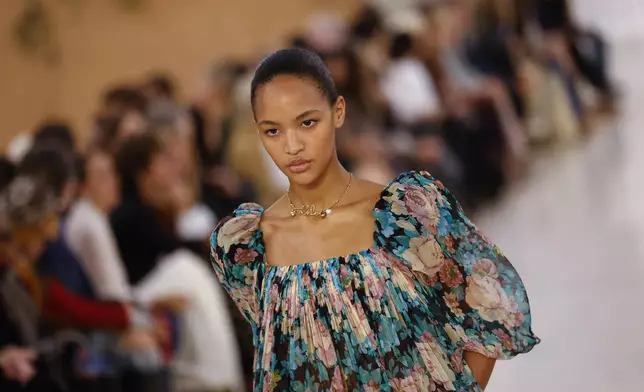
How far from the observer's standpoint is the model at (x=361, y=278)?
211 cm

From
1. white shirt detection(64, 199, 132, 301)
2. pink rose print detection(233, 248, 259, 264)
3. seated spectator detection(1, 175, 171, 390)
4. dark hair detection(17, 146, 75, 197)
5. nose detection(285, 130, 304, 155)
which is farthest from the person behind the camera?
white shirt detection(64, 199, 132, 301)

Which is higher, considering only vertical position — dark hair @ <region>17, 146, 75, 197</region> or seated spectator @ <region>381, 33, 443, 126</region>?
seated spectator @ <region>381, 33, 443, 126</region>

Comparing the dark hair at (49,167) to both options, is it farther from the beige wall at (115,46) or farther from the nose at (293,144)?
the nose at (293,144)

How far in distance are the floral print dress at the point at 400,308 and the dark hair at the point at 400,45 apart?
585 cm

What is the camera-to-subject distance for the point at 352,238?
215cm

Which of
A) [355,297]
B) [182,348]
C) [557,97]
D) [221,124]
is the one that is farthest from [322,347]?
[557,97]

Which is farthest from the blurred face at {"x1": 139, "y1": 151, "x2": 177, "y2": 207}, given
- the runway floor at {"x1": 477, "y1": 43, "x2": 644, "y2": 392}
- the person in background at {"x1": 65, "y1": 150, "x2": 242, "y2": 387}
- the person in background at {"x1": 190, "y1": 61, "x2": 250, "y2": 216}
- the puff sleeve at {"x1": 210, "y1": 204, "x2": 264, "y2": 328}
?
the puff sleeve at {"x1": 210, "y1": 204, "x2": 264, "y2": 328}

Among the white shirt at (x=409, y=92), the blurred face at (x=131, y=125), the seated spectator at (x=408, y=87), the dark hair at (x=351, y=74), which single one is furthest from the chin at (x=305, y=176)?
the white shirt at (x=409, y=92)

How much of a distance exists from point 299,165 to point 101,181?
261 cm

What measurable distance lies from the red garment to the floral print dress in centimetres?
202

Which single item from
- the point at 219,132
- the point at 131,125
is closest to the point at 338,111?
the point at 131,125

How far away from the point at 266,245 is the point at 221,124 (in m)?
3.97

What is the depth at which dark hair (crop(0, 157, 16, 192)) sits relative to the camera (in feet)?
13.6

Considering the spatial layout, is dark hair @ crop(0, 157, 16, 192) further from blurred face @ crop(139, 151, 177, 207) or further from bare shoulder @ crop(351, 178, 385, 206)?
bare shoulder @ crop(351, 178, 385, 206)
